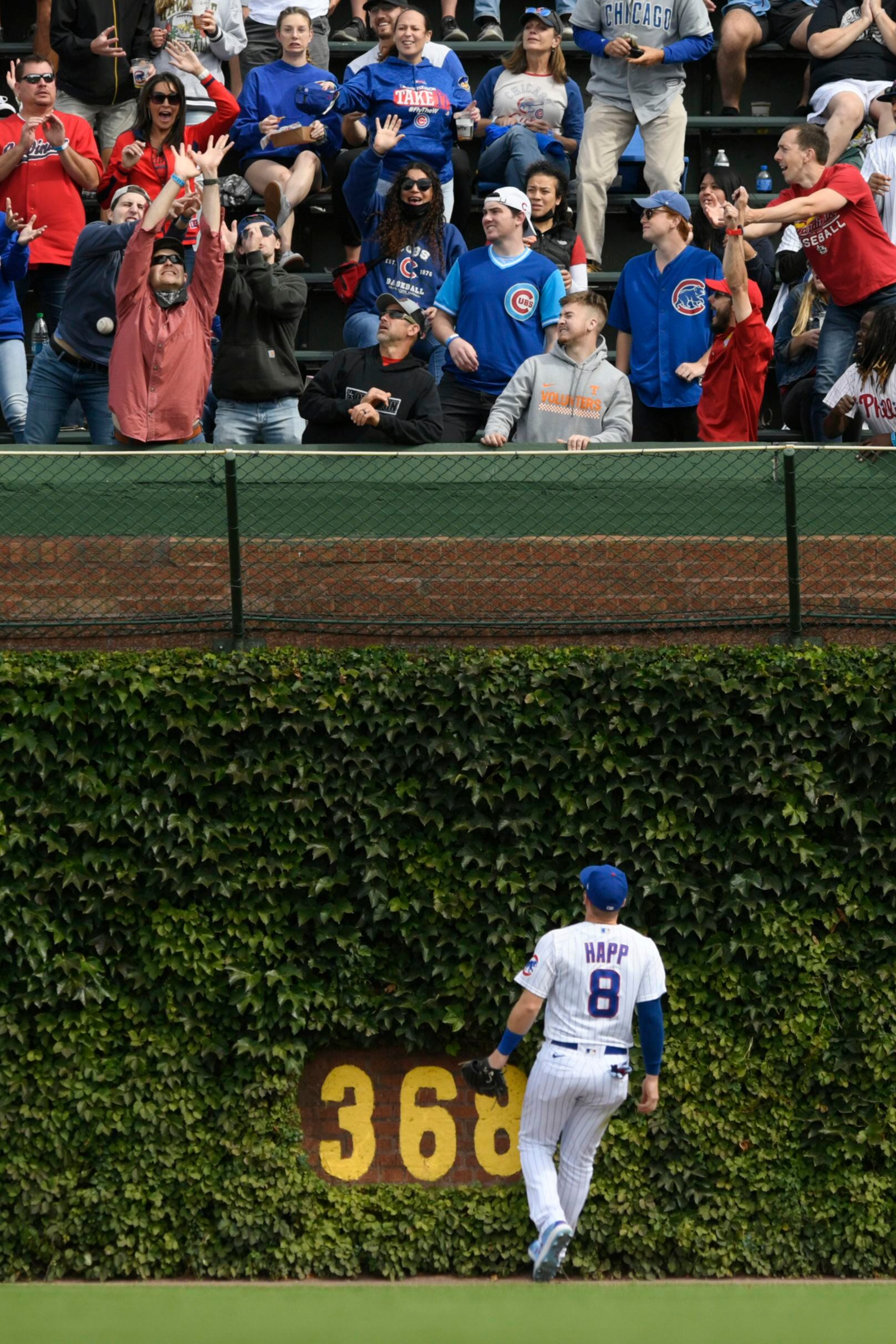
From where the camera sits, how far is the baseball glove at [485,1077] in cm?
837

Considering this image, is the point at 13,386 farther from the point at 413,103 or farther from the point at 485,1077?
the point at 485,1077

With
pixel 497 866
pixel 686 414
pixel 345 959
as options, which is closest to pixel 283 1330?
pixel 345 959

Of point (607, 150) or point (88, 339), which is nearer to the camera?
point (88, 339)

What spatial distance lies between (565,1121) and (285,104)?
7.64m

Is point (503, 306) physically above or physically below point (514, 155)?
below

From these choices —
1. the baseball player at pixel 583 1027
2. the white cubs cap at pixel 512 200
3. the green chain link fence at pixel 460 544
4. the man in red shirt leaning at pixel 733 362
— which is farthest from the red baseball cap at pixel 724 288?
the baseball player at pixel 583 1027

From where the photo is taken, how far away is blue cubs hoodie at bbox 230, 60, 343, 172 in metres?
12.4

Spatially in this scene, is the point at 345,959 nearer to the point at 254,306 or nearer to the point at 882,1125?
the point at 882,1125

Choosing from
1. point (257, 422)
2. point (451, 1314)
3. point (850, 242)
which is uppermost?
point (850, 242)

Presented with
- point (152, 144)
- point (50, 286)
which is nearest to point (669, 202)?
point (152, 144)

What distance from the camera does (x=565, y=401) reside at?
998 centimetres

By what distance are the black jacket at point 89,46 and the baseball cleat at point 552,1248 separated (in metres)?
8.99

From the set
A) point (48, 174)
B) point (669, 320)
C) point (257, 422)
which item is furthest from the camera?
point (48, 174)

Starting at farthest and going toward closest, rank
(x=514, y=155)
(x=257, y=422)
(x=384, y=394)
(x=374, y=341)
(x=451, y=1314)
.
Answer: (x=514, y=155)
(x=374, y=341)
(x=257, y=422)
(x=384, y=394)
(x=451, y=1314)
